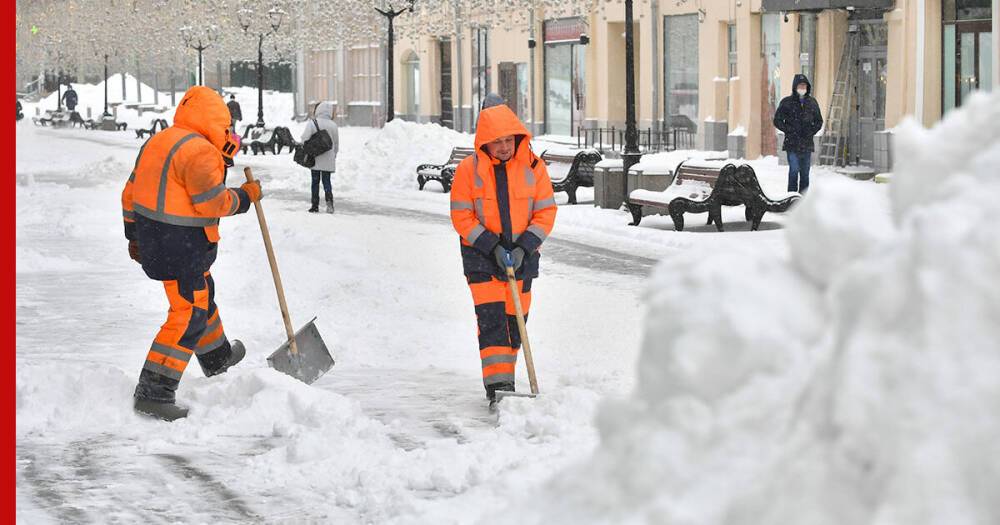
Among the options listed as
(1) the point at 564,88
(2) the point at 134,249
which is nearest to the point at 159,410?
(2) the point at 134,249

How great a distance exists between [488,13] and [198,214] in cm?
3878

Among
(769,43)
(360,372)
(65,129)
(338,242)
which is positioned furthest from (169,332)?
(65,129)

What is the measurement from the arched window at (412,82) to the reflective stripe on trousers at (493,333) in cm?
4806

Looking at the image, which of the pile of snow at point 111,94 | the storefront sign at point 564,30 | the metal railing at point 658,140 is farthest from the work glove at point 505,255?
the pile of snow at point 111,94

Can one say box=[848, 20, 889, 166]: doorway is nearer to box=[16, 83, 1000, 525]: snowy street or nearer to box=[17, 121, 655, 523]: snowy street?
box=[17, 121, 655, 523]: snowy street

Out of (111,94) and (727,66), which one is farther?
(111,94)

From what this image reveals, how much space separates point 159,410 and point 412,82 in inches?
1954

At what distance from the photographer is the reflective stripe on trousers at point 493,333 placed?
826 centimetres

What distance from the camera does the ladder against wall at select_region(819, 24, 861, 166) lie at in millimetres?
29219

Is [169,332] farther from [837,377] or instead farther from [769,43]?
[769,43]

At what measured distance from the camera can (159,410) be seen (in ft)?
26.0

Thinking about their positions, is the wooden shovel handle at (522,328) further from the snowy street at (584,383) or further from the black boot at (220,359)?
the black boot at (220,359)

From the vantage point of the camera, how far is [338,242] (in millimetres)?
16047

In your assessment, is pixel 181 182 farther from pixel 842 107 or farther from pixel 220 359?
pixel 842 107
